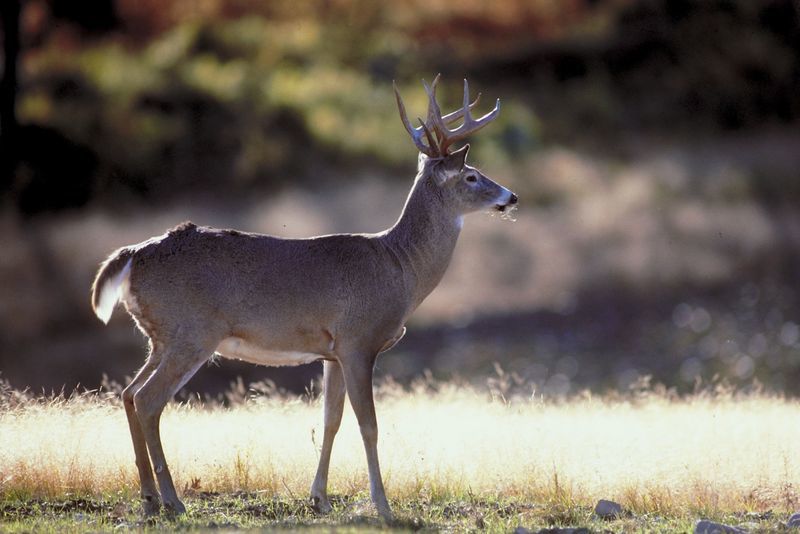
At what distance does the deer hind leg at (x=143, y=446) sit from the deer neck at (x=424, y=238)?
2.20m

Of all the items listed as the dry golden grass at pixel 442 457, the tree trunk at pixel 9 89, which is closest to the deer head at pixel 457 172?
the dry golden grass at pixel 442 457

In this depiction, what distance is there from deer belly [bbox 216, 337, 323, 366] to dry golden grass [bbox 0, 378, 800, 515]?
2.01ft

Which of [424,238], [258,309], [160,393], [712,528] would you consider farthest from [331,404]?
[712,528]

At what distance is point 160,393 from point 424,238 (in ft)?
8.58

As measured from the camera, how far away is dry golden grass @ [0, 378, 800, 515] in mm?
11625

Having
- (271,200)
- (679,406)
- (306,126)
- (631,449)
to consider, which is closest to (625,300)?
(271,200)

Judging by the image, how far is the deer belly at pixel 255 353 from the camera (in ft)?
36.8

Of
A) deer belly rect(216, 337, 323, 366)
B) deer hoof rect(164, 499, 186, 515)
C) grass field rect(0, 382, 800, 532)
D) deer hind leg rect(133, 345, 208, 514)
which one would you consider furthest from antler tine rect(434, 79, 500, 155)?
→ deer hoof rect(164, 499, 186, 515)

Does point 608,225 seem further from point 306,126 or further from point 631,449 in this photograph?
point 631,449

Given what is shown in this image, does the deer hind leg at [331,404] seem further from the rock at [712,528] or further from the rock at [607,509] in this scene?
the rock at [712,528]

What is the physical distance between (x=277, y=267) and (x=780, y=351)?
20.2 m

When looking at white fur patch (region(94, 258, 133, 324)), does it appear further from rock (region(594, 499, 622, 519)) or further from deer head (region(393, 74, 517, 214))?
rock (region(594, 499, 622, 519))

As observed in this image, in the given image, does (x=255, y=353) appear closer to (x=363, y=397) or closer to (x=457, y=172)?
(x=363, y=397)

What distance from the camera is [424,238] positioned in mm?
12125
